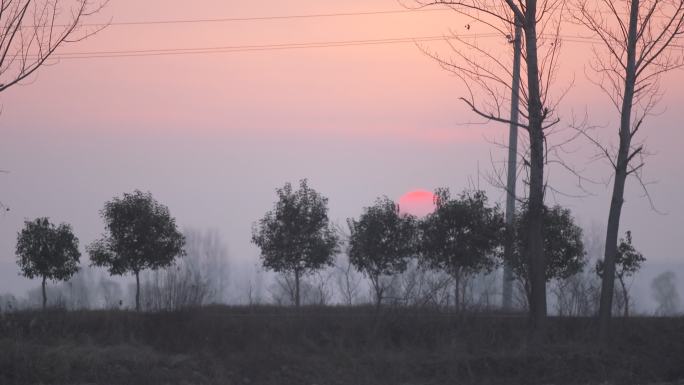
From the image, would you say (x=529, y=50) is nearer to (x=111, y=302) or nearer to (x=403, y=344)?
(x=403, y=344)

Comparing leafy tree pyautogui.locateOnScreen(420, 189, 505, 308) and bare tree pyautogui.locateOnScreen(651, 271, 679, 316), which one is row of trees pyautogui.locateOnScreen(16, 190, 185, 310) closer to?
leafy tree pyautogui.locateOnScreen(420, 189, 505, 308)

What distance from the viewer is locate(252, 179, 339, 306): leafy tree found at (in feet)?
97.0

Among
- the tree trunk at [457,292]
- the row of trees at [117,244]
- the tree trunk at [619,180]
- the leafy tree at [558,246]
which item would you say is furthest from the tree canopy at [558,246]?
the row of trees at [117,244]

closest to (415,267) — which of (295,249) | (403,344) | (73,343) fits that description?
(295,249)

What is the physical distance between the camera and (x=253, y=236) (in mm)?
30375

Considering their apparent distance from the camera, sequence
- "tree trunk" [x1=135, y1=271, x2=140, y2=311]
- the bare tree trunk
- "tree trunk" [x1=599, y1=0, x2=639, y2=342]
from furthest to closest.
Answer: the bare tree trunk → "tree trunk" [x1=135, y1=271, x2=140, y2=311] → "tree trunk" [x1=599, y1=0, x2=639, y2=342]

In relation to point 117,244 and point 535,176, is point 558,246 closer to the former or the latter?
point 535,176

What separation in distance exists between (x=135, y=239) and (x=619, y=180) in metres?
15.5

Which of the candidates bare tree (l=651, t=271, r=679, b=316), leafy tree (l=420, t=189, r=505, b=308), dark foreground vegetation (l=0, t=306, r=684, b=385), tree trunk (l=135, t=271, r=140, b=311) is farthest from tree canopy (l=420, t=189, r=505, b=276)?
bare tree (l=651, t=271, r=679, b=316)

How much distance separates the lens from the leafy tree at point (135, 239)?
28578 millimetres

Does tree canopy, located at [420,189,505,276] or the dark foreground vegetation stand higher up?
tree canopy, located at [420,189,505,276]

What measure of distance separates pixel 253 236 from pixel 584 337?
12.5 metres

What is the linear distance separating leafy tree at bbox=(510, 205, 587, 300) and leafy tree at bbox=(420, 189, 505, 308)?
85cm

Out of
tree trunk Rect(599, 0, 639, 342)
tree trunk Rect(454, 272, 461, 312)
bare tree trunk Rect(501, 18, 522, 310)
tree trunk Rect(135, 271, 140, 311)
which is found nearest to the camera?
tree trunk Rect(599, 0, 639, 342)
